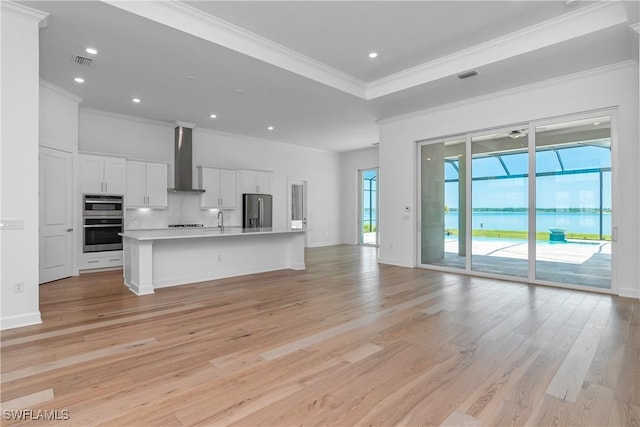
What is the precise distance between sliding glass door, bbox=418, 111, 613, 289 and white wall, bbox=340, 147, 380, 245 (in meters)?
4.22

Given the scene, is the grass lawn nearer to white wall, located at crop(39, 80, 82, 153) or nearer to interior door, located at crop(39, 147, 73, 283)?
interior door, located at crop(39, 147, 73, 283)

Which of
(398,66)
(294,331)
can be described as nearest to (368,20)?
(398,66)

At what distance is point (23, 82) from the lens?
332cm

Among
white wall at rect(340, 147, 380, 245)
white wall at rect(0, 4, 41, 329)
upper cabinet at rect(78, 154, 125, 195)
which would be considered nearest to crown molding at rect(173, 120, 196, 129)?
upper cabinet at rect(78, 154, 125, 195)

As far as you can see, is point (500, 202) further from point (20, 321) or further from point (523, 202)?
point (20, 321)

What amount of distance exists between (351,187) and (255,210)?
13.2ft

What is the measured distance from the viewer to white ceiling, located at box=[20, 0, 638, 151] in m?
3.60

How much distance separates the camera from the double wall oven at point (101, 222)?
20.1 feet

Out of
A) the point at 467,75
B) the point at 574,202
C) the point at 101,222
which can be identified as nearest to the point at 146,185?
the point at 101,222

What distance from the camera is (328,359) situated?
8.45 ft

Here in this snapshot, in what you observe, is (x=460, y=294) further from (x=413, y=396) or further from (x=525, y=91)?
(x=525, y=91)

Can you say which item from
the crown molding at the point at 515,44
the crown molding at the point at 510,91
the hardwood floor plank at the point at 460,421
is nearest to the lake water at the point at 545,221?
the crown molding at the point at 510,91

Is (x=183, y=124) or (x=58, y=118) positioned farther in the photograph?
(x=183, y=124)

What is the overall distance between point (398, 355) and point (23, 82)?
4.46 m
